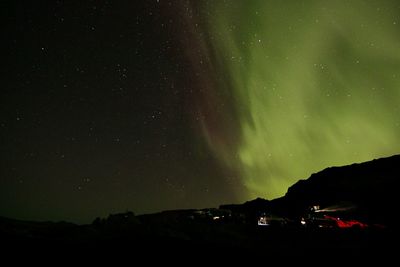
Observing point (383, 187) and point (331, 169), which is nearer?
point (383, 187)

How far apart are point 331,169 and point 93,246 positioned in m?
110

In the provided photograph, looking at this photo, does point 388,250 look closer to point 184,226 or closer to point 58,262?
point 184,226

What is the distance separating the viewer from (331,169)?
370 ft

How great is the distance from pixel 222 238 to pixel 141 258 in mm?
3913

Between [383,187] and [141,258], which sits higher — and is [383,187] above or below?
above

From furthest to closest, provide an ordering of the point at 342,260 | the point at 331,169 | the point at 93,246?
1. the point at 331,169
2. the point at 93,246
3. the point at 342,260

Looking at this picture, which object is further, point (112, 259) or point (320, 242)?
point (320, 242)

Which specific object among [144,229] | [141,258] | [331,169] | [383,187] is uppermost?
[331,169]

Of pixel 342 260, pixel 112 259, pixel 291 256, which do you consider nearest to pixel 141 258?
pixel 112 259

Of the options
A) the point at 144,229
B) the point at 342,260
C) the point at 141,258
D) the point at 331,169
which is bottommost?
the point at 342,260

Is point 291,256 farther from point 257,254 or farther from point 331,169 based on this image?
point 331,169

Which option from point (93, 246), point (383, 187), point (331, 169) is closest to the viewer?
point (93, 246)

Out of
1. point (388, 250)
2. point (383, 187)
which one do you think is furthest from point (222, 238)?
point (383, 187)

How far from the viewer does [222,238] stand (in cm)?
1331
